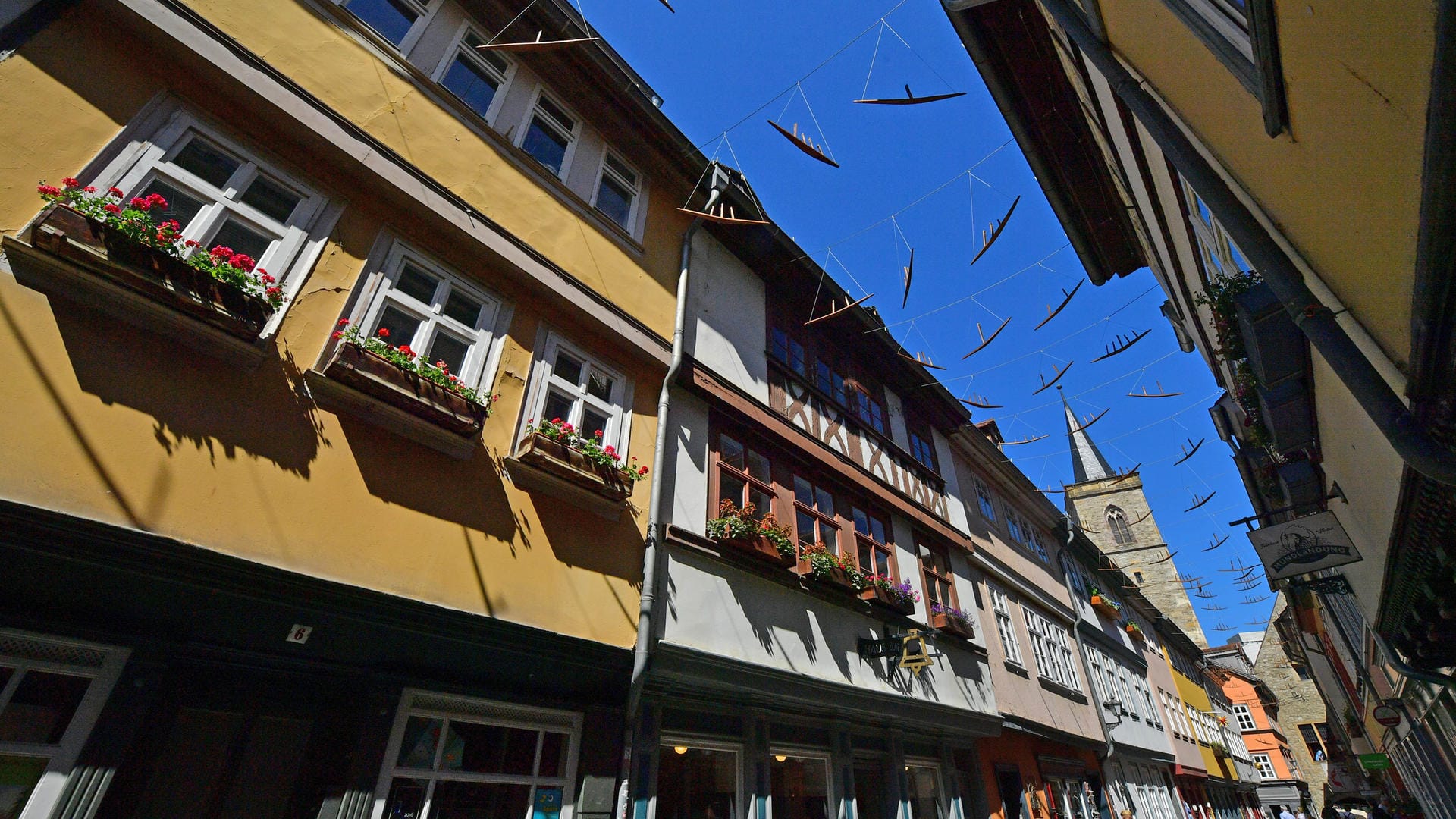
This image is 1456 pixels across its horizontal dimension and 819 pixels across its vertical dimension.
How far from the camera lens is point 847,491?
32.7ft

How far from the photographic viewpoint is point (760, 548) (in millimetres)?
7195

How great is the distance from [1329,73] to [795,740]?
785 centimetres

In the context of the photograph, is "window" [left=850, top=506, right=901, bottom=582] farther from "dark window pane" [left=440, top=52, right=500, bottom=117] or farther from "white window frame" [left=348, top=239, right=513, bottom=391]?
"dark window pane" [left=440, top=52, right=500, bottom=117]

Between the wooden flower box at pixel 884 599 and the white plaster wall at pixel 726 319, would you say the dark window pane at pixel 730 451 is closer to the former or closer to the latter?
the white plaster wall at pixel 726 319

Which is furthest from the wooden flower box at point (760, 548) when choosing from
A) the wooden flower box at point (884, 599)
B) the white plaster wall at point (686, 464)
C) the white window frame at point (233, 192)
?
the white window frame at point (233, 192)

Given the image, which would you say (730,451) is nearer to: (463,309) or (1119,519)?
(463,309)

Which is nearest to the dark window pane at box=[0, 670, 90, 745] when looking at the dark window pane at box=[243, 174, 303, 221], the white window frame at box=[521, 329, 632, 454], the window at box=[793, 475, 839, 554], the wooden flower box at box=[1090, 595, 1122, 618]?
the white window frame at box=[521, 329, 632, 454]

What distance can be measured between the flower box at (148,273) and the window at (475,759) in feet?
9.98

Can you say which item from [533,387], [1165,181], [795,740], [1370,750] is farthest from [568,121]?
[1370,750]

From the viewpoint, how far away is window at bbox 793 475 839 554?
28.7 ft

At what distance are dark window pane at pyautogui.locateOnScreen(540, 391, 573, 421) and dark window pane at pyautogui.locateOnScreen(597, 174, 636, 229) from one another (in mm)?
2727

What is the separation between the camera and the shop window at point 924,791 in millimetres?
9125

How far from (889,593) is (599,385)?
5246mm

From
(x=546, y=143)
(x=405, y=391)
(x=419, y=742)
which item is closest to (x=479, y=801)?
(x=419, y=742)
